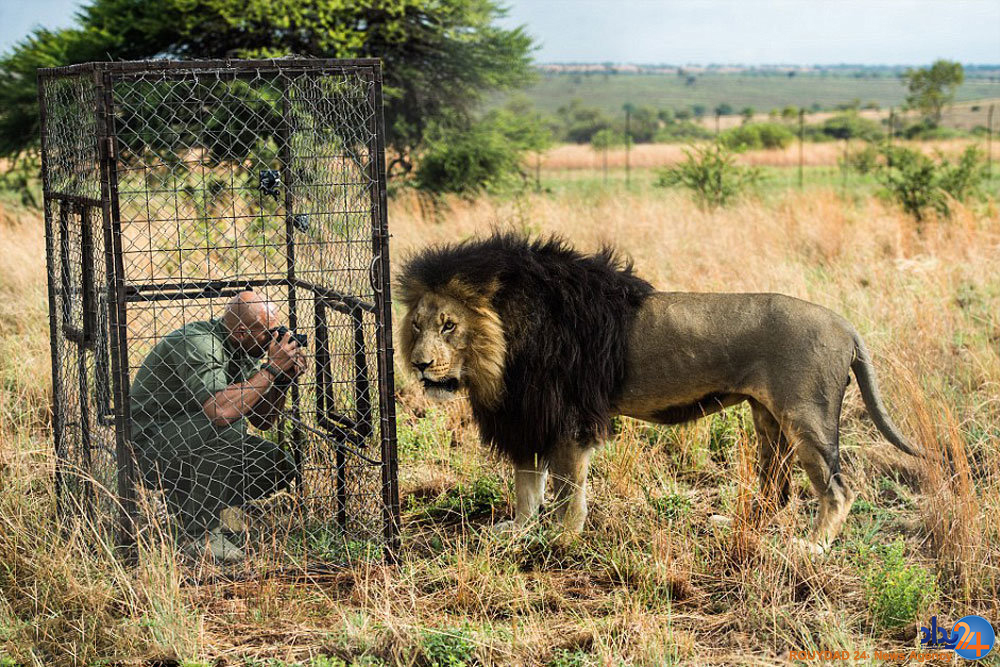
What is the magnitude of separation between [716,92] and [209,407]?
156m

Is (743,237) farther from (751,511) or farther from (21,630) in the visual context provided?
(21,630)

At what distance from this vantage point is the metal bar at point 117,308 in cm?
402

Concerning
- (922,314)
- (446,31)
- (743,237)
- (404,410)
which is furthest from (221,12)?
(922,314)

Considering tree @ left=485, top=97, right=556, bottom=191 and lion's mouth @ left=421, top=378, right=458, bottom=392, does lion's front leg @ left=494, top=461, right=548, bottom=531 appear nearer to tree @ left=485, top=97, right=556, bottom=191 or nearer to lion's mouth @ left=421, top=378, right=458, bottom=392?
lion's mouth @ left=421, top=378, right=458, bottom=392

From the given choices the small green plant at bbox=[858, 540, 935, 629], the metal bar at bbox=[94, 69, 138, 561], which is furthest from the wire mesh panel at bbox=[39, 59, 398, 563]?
the small green plant at bbox=[858, 540, 935, 629]

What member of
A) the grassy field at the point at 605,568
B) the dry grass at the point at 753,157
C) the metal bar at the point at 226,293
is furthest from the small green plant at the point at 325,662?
the dry grass at the point at 753,157

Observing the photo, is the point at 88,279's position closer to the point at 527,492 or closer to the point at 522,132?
the point at 527,492

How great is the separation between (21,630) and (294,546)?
123cm

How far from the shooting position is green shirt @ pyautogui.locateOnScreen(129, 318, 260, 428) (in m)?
4.91

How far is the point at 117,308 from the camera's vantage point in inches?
164

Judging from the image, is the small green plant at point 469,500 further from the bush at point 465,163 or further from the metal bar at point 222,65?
the bush at point 465,163

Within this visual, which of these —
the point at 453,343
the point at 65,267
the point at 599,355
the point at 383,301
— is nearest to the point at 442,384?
the point at 453,343

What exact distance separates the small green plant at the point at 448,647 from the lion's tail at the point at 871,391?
2.18 metres

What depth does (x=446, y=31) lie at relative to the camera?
16312mm
